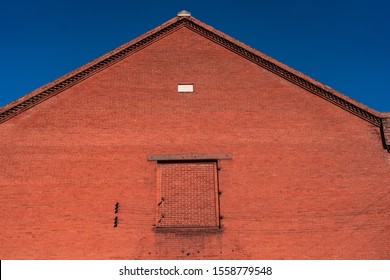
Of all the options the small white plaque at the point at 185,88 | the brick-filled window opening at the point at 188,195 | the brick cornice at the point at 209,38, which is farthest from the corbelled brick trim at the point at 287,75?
the brick-filled window opening at the point at 188,195

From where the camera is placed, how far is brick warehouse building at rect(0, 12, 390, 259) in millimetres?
10984

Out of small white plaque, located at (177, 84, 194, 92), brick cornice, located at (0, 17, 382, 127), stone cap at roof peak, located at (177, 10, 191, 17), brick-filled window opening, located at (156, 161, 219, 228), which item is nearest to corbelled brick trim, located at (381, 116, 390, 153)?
brick cornice, located at (0, 17, 382, 127)

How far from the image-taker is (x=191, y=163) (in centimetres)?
1187

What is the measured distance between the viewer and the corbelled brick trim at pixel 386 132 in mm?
11741

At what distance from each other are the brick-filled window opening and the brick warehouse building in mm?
31

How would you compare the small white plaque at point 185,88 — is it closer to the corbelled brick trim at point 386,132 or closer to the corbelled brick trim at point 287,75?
the corbelled brick trim at point 287,75

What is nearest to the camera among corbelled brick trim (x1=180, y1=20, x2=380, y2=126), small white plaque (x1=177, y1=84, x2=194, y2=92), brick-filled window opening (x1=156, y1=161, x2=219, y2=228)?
brick-filled window opening (x1=156, y1=161, x2=219, y2=228)

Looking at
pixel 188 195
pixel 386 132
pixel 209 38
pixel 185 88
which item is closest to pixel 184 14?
pixel 209 38

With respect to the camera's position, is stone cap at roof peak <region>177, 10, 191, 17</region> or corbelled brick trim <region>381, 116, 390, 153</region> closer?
corbelled brick trim <region>381, 116, 390, 153</region>

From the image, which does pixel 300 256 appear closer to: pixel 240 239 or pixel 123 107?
pixel 240 239

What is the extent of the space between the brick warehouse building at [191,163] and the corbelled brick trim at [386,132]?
0.03 m

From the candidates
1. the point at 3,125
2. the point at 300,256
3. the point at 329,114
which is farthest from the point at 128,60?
the point at 300,256

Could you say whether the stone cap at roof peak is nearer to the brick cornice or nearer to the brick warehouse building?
the brick cornice

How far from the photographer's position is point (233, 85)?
12.8m
